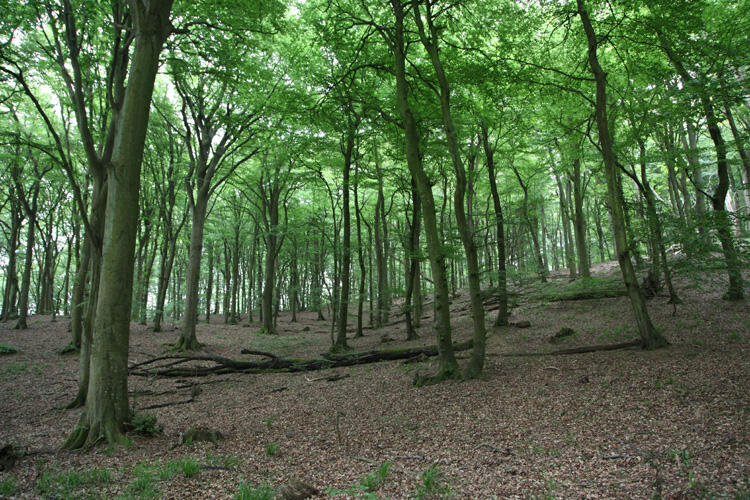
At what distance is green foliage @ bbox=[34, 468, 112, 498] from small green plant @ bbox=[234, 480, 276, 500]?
4.78 ft

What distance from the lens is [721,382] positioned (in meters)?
5.67

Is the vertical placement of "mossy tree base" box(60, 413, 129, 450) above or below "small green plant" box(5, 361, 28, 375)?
below

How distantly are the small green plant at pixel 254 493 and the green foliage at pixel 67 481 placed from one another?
1457 millimetres

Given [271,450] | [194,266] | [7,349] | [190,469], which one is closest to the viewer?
[190,469]

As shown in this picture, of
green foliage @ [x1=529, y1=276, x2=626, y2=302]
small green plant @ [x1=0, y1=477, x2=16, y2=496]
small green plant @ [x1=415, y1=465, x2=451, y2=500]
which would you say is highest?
green foliage @ [x1=529, y1=276, x2=626, y2=302]

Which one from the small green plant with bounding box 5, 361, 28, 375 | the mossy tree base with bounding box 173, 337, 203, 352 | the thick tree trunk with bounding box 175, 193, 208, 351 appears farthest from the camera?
the thick tree trunk with bounding box 175, 193, 208, 351

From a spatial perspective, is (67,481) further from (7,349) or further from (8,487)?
(7,349)

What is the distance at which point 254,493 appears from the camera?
345 cm

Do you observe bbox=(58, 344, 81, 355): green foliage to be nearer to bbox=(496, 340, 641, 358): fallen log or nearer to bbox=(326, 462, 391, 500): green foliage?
bbox=(326, 462, 391, 500): green foliage

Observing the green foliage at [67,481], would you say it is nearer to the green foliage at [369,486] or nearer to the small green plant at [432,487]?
the green foliage at [369,486]

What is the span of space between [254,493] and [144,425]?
302 cm

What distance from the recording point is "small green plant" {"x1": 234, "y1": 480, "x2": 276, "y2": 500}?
11.0 ft

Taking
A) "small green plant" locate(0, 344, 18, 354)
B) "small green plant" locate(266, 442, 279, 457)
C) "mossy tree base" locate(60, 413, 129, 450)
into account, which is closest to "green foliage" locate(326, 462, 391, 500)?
"small green plant" locate(266, 442, 279, 457)

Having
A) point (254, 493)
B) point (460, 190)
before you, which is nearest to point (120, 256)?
point (254, 493)
